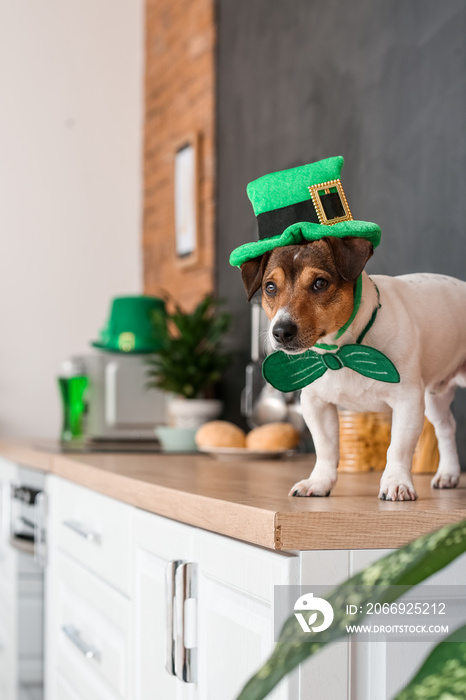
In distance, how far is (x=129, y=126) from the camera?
3.73 meters

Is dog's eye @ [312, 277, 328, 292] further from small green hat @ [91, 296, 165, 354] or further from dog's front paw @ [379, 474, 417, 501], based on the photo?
small green hat @ [91, 296, 165, 354]

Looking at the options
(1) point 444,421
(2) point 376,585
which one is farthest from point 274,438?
(2) point 376,585

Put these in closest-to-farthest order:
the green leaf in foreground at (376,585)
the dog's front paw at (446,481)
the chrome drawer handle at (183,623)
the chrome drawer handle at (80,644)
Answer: the green leaf in foreground at (376,585), the chrome drawer handle at (183,623), the dog's front paw at (446,481), the chrome drawer handle at (80,644)

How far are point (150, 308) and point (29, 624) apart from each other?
1185 millimetres

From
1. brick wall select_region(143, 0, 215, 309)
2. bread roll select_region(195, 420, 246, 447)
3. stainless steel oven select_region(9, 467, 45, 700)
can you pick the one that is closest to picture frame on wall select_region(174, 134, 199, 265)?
brick wall select_region(143, 0, 215, 309)

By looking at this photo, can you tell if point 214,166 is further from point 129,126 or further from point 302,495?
point 302,495

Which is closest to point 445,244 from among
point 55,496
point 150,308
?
point 55,496

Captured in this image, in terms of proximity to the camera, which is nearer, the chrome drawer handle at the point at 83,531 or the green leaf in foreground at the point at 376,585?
the green leaf in foreground at the point at 376,585

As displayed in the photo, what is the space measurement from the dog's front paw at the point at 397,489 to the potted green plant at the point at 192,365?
1.62m

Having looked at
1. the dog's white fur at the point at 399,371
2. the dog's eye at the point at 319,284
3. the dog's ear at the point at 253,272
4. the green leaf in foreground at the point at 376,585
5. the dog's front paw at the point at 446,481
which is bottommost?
the dog's front paw at the point at 446,481

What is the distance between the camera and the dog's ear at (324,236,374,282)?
3.17 ft

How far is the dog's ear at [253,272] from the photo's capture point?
1.03 m

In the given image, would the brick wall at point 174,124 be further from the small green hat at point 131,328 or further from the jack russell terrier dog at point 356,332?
the jack russell terrier dog at point 356,332

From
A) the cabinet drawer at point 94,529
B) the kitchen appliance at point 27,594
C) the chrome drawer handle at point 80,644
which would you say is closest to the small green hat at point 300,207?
the cabinet drawer at point 94,529
